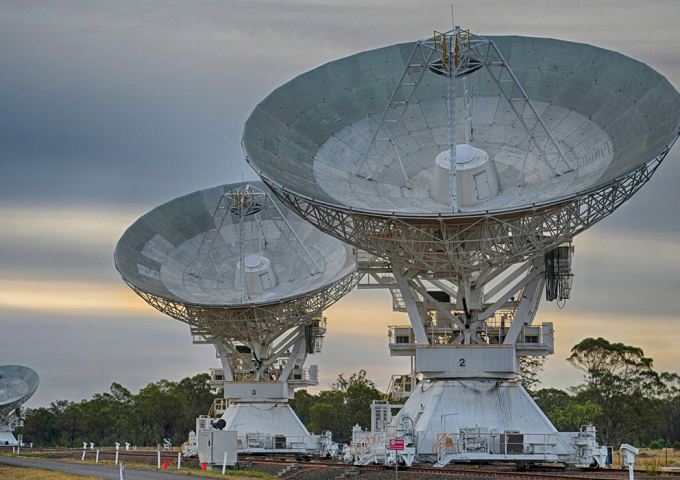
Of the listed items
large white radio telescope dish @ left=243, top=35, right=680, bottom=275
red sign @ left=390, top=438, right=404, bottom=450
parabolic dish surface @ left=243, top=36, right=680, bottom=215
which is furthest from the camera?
parabolic dish surface @ left=243, top=36, right=680, bottom=215

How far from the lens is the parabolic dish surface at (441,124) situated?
32.4 m

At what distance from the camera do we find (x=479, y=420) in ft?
113

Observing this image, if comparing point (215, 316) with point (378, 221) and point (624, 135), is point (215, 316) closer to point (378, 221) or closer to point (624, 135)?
point (378, 221)

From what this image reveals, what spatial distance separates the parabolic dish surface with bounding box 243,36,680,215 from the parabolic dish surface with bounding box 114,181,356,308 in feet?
37.3

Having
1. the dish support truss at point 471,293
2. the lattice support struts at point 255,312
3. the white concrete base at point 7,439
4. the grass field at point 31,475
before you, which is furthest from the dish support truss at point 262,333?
the white concrete base at point 7,439

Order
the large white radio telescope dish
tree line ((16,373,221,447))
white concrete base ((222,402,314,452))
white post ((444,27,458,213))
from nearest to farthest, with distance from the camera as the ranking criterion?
the large white radio telescope dish, white post ((444,27,458,213)), white concrete base ((222,402,314,452)), tree line ((16,373,221,447))

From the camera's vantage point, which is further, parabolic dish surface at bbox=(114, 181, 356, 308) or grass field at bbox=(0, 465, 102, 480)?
parabolic dish surface at bbox=(114, 181, 356, 308)

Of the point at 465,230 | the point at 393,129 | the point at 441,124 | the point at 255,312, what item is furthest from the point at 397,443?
the point at 255,312

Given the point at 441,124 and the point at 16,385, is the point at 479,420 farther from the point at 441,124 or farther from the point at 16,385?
the point at 16,385

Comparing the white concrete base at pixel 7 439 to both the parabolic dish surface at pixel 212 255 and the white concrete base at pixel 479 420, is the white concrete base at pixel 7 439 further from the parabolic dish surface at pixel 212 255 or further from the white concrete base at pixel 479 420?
Result: the white concrete base at pixel 479 420

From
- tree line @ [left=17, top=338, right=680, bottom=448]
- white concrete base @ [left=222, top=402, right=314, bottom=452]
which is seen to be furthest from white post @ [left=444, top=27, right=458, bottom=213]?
tree line @ [left=17, top=338, right=680, bottom=448]

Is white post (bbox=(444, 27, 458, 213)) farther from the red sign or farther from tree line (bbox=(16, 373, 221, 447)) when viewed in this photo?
tree line (bbox=(16, 373, 221, 447))

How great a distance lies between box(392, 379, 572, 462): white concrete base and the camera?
108 feet

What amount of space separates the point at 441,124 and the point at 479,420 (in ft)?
34.6
